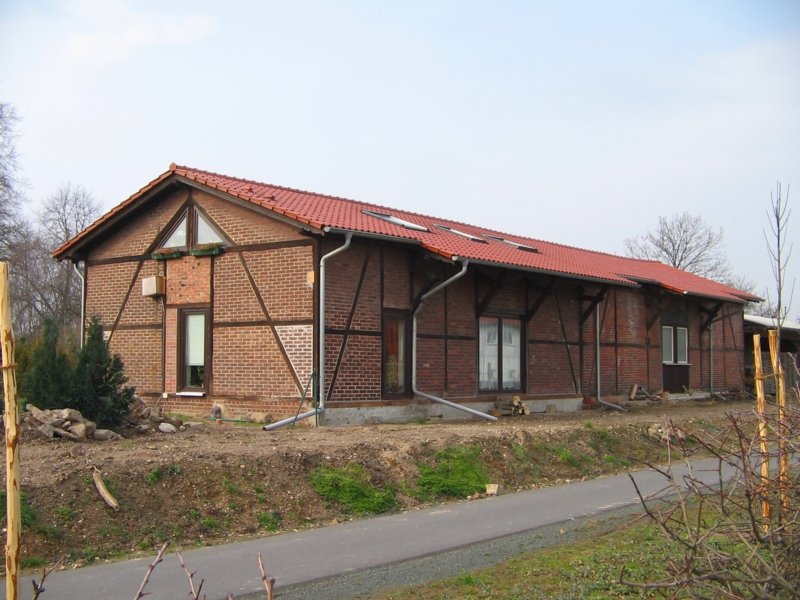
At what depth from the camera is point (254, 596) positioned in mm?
6738

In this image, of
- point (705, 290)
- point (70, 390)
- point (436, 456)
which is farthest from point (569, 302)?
point (70, 390)

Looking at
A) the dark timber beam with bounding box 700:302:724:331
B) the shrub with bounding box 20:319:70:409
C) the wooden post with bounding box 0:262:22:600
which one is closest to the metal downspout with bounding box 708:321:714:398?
the dark timber beam with bounding box 700:302:724:331

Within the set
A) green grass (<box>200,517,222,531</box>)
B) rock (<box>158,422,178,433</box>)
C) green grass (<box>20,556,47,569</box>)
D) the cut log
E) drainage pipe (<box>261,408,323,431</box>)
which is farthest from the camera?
drainage pipe (<box>261,408,323,431</box>)

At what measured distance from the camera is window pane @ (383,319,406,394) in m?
17.4

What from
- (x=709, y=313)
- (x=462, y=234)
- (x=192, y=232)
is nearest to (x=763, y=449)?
(x=192, y=232)

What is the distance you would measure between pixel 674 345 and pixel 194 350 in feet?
54.4

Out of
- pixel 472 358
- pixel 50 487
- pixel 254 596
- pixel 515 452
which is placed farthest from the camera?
pixel 472 358

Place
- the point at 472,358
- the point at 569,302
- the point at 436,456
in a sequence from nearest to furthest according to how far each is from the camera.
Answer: the point at 436,456, the point at 472,358, the point at 569,302

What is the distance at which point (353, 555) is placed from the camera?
319 inches

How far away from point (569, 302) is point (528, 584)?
1639 centimetres

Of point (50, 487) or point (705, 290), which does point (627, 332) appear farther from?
point (50, 487)

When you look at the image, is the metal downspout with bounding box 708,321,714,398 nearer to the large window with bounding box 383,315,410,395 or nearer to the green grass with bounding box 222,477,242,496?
the large window with bounding box 383,315,410,395

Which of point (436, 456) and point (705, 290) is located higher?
point (705, 290)

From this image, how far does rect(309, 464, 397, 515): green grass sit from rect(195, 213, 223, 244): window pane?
26.5ft
